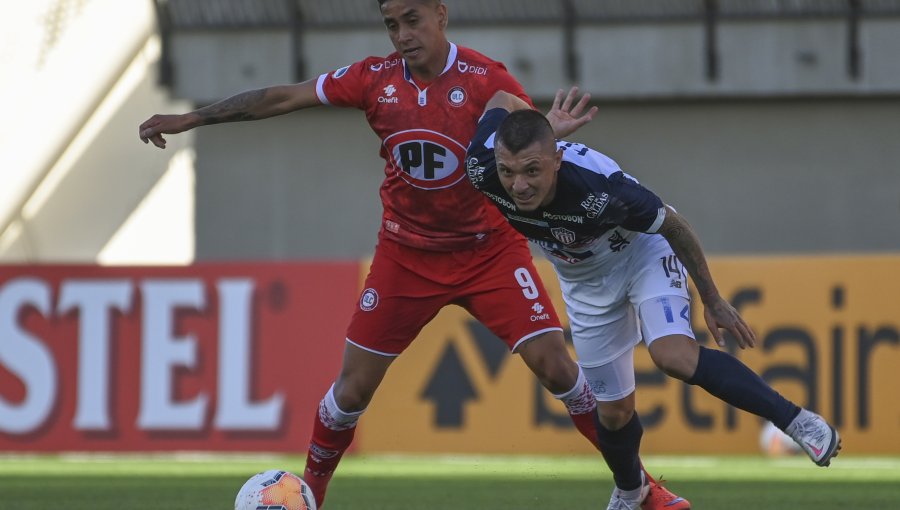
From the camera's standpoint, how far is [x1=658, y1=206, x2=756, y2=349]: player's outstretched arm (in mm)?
6617

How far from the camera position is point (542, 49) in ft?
59.9

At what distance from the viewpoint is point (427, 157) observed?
720 cm

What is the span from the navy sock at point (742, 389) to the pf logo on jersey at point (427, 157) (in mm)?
1425

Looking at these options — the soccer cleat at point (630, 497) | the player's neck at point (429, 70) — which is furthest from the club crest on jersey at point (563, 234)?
the soccer cleat at point (630, 497)

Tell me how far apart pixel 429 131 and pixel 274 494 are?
5.75 feet

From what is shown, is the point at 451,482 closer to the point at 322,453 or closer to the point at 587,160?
the point at 322,453

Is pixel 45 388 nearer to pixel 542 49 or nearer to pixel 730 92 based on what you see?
pixel 542 49

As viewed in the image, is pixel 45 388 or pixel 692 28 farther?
pixel 692 28

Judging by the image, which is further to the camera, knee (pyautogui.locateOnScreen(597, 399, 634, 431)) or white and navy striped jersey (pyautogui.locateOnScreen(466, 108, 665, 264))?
knee (pyautogui.locateOnScreen(597, 399, 634, 431))

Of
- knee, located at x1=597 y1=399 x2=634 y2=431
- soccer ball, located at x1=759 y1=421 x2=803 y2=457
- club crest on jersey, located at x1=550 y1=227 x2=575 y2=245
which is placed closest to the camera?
club crest on jersey, located at x1=550 y1=227 x2=575 y2=245

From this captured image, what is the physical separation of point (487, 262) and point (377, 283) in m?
0.53

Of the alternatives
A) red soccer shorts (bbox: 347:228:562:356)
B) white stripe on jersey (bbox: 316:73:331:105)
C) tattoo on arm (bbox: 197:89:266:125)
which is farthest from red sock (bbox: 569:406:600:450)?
tattoo on arm (bbox: 197:89:266:125)

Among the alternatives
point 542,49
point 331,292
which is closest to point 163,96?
point 542,49

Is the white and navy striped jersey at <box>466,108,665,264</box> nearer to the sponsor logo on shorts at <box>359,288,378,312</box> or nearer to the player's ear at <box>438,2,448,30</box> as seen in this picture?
the player's ear at <box>438,2,448,30</box>
